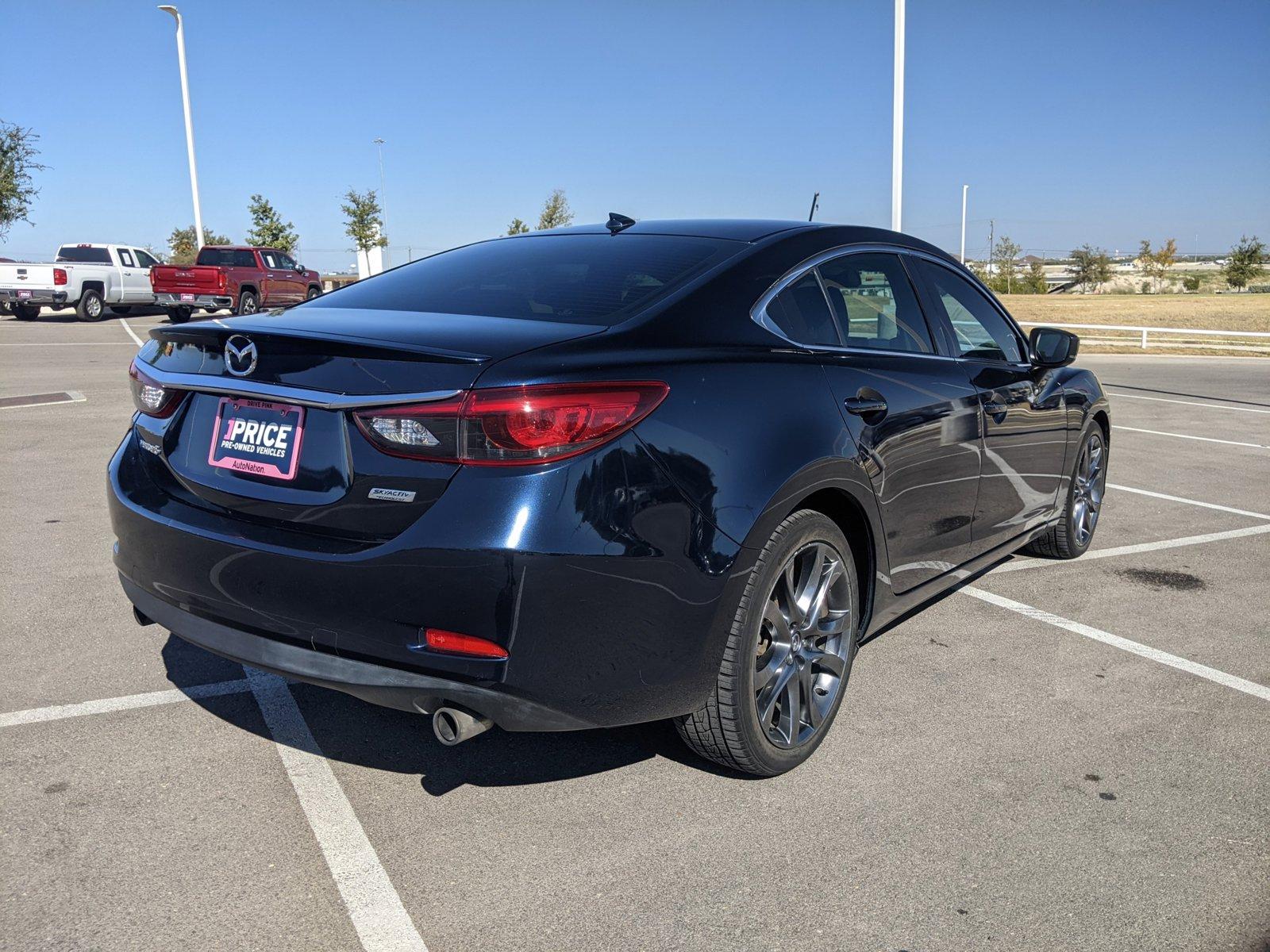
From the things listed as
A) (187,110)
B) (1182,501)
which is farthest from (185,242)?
(1182,501)

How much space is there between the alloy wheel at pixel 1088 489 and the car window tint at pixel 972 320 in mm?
1092

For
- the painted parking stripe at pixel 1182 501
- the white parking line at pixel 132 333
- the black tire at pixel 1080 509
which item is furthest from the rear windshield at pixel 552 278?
the white parking line at pixel 132 333

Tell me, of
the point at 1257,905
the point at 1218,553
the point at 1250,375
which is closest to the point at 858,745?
the point at 1257,905

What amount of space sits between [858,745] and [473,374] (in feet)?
6.05

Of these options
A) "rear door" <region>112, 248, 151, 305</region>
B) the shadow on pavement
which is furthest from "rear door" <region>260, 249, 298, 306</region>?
the shadow on pavement

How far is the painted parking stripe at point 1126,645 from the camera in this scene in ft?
13.6

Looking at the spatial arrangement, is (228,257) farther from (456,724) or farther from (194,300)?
(456,724)

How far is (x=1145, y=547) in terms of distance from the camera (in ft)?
20.7

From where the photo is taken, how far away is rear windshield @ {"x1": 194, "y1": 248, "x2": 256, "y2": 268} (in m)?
28.8

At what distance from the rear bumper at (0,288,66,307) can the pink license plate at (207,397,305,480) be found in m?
27.5

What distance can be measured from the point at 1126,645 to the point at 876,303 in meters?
1.84

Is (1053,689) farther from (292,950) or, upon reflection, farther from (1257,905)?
(292,950)

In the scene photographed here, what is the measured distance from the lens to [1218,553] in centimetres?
615

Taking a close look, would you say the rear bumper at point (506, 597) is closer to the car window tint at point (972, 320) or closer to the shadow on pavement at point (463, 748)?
the shadow on pavement at point (463, 748)
